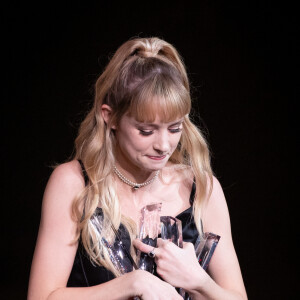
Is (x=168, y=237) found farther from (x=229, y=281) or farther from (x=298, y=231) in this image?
(x=298, y=231)

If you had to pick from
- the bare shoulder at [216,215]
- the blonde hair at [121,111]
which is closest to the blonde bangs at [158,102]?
the blonde hair at [121,111]

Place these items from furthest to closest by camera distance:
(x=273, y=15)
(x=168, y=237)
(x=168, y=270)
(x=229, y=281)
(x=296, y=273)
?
1. (x=296, y=273)
2. (x=273, y=15)
3. (x=229, y=281)
4. (x=168, y=237)
5. (x=168, y=270)

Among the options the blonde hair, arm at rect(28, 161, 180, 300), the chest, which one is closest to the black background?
the chest

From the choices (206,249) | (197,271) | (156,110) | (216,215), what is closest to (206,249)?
(206,249)

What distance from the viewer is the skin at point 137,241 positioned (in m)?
1.71

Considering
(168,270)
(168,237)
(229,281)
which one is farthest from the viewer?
(229,281)

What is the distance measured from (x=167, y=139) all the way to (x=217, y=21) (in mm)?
1390

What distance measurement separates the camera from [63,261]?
1.84 metres

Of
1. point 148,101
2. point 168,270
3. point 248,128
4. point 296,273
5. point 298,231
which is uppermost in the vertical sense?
point 148,101

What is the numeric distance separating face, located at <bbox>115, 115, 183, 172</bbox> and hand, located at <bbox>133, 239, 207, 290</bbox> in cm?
27

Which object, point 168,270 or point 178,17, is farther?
point 178,17

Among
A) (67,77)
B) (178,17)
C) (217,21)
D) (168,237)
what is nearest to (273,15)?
(217,21)

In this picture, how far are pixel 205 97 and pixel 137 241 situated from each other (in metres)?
1.46

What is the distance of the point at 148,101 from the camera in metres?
1.78
